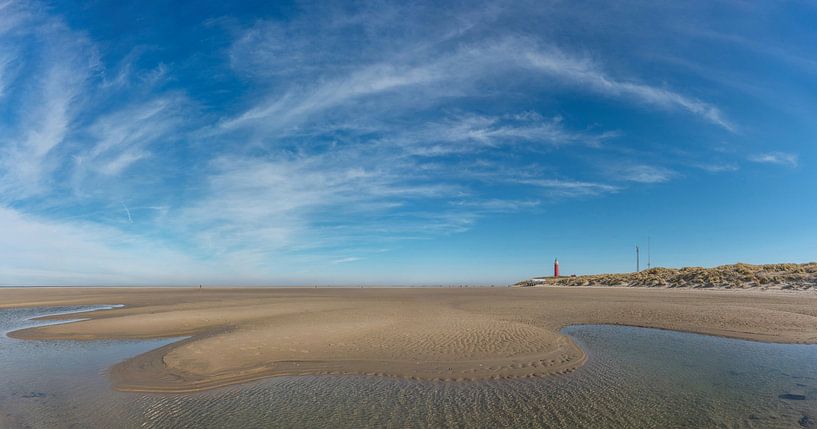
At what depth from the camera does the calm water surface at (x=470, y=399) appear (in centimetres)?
696

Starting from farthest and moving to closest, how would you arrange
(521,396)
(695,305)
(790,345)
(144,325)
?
1. (695,305)
2. (144,325)
3. (790,345)
4. (521,396)

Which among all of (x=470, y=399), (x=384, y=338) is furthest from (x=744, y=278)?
(x=470, y=399)

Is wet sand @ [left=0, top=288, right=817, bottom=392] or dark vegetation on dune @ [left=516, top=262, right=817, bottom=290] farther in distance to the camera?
dark vegetation on dune @ [left=516, top=262, right=817, bottom=290]

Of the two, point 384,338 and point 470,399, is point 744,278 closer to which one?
point 384,338

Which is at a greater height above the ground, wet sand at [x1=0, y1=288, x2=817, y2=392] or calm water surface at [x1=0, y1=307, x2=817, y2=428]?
calm water surface at [x1=0, y1=307, x2=817, y2=428]

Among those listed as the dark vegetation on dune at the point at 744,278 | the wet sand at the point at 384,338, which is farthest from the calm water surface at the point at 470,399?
the dark vegetation on dune at the point at 744,278

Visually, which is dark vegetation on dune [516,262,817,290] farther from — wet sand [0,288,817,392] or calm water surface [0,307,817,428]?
calm water surface [0,307,817,428]

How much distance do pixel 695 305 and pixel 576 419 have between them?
2351cm

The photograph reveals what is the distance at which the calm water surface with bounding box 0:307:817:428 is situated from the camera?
22.9 ft

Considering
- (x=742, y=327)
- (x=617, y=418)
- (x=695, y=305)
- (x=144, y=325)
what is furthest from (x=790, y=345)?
(x=144, y=325)

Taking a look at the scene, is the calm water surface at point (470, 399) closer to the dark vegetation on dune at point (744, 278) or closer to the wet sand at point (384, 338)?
the wet sand at point (384, 338)

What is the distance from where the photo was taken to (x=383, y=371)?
1027 cm

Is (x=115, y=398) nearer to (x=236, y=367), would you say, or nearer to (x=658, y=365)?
(x=236, y=367)

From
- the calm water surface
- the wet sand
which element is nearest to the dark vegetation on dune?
the wet sand
